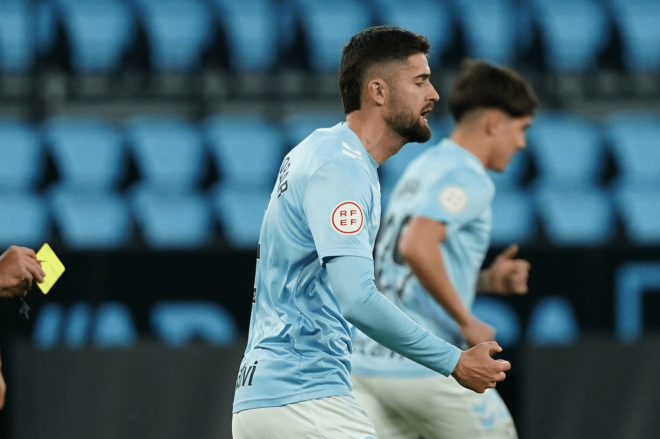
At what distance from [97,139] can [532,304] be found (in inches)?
178

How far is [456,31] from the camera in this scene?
10883mm

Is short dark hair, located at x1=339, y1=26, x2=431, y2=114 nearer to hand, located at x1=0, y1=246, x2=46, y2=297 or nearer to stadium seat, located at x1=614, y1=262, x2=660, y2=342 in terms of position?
hand, located at x1=0, y1=246, x2=46, y2=297

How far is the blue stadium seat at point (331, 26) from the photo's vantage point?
10.6 m

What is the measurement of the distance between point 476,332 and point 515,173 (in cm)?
637

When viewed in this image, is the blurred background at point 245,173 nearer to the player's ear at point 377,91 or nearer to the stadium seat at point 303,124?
the stadium seat at point 303,124

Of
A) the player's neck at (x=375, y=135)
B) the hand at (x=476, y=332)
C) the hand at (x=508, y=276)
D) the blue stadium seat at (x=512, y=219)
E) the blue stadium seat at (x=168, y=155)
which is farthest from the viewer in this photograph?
the blue stadium seat at (x=168, y=155)

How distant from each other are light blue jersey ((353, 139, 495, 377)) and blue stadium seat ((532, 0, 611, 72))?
6.99 metres

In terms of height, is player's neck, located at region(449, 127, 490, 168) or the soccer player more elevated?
player's neck, located at region(449, 127, 490, 168)

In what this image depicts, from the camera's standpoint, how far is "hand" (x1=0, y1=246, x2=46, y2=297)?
339 centimetres

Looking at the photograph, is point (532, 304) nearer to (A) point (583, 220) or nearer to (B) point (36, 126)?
(A) point (583, 220)

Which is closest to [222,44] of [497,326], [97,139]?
[97,139]

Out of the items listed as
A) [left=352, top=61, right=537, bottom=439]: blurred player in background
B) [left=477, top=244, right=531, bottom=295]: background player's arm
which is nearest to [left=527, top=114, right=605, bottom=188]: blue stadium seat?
[left=352, top=61, right=537, bottom=439]: blurred player in background

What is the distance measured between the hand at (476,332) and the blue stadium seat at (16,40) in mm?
7583

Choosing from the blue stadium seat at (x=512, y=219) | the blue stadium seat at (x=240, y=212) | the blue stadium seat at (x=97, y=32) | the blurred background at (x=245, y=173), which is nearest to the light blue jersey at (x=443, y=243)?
the blurred background at (x=245, y=173)
